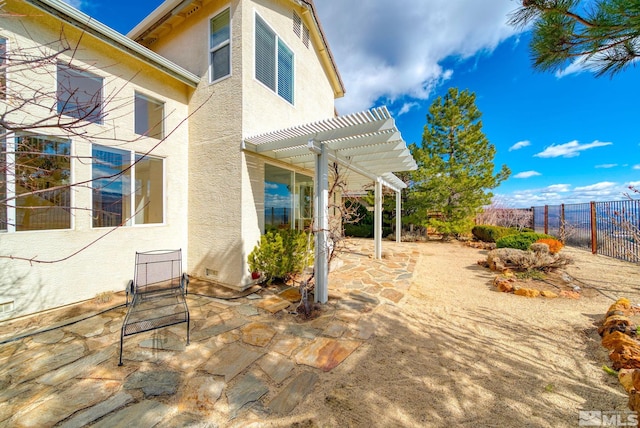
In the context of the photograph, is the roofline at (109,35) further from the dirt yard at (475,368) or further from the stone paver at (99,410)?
the dirt yard at (475,368)

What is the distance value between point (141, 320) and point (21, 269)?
2.38 meters

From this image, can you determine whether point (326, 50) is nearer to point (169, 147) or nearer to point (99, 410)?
point (169, 147)

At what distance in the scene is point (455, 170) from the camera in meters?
13.3

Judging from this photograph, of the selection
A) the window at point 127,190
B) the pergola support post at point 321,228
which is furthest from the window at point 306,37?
the window at point 127,190

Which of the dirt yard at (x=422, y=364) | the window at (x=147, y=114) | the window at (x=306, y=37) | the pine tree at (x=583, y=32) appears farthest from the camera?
the window at (x=306, y=37)

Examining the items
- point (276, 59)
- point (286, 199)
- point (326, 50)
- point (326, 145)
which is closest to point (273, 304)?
point (286, 199)

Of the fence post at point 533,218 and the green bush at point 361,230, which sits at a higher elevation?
the fence post at point 533,218

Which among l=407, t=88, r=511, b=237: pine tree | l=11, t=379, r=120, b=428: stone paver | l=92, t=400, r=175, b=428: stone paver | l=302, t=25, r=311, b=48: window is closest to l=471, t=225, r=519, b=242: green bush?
l=407, t=88, r=511, b=237: pine tree

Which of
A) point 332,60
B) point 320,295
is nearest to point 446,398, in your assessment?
point 320,295

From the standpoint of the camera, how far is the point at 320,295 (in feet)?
15.9

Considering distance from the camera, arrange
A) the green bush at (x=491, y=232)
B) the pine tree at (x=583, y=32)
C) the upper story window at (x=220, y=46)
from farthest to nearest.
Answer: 1. the green bush at (x=491, y=232)
2. the upper story window at (x=220, y=46)
3. the pine tree at (x=583, y=32)

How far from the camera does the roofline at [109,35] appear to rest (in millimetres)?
4082

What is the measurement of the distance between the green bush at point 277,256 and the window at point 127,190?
272 cm

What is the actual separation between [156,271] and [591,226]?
15.4 metres
